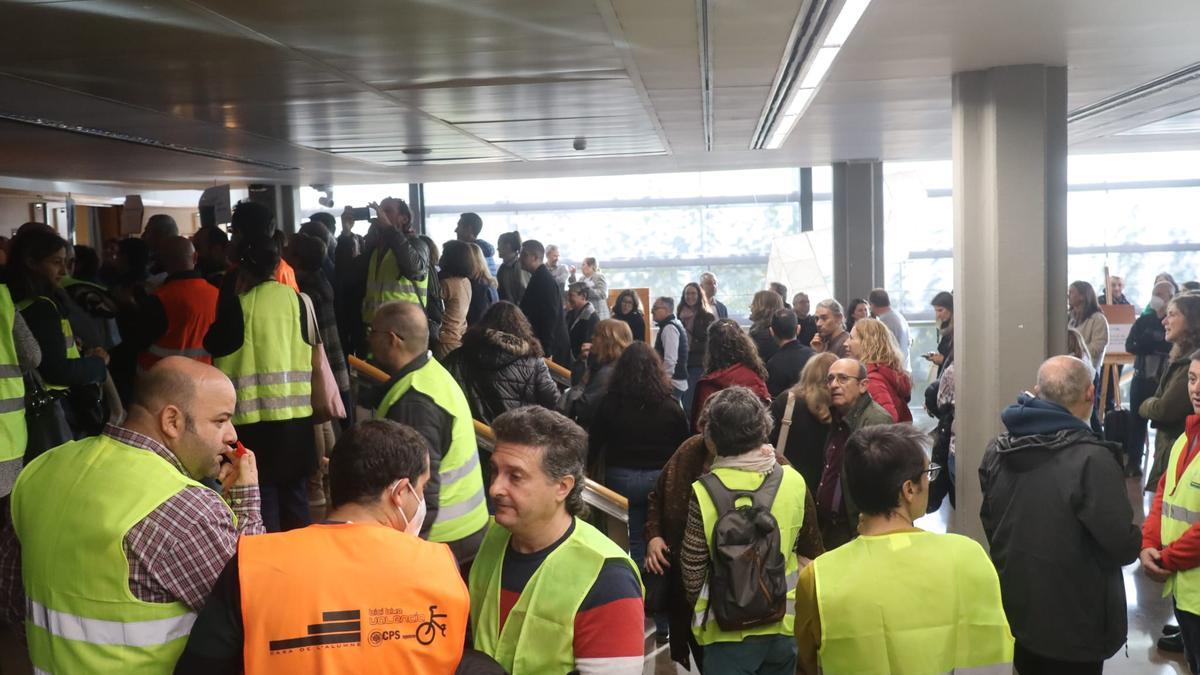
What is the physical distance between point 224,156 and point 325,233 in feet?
8.33

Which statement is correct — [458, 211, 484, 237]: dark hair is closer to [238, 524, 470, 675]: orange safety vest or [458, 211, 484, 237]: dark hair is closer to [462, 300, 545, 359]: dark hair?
[462, 300, 545, 359]: dark hair

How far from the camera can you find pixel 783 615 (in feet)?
12.4

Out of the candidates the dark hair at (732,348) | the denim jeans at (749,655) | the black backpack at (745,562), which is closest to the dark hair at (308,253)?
the dark hair at (732,348)

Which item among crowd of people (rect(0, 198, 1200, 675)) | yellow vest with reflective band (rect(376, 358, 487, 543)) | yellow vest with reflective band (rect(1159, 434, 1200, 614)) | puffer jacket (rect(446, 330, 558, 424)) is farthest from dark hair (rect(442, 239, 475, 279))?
yellow vest with reflective band (rect(1159, 434, 1200, 614))

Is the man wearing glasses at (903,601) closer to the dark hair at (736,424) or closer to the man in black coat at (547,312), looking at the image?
the dark hair at (736,424)

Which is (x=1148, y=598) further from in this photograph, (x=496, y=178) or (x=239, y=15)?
(x=496, y=178)

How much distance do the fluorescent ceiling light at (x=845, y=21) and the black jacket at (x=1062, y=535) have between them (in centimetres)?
173

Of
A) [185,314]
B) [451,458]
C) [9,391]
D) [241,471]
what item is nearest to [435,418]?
[451,458]

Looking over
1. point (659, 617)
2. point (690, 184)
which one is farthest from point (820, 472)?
point (690, 184)

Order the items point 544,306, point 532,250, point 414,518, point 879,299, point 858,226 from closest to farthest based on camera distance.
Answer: point 414,518 → point 544,306 → point 532,250 → point 879,299 → point 858,226

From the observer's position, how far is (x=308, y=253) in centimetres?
708

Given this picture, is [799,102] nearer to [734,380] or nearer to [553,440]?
[734,380]

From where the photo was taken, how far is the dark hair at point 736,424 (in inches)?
147

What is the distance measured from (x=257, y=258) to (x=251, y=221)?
183 mm
